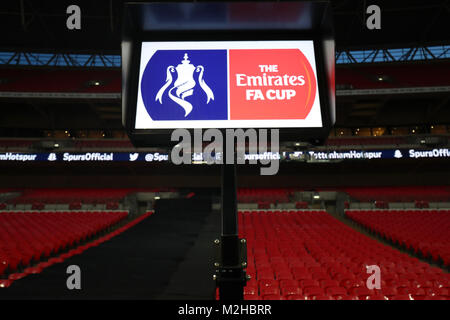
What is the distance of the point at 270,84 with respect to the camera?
47.7 inches

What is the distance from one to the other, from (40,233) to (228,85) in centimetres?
892

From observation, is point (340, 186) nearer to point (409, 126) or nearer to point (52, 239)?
point (409, 126)

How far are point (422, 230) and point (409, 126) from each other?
46.6ft

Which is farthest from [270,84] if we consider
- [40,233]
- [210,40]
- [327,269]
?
[40,233]

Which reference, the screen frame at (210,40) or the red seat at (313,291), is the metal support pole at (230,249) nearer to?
the screen frame at (210,40)

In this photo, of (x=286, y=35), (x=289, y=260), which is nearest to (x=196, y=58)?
(x=286, y=35)

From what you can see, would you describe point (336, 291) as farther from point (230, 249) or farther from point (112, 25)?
point (112, 25)

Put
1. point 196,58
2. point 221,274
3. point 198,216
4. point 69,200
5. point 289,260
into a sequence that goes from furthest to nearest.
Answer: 1. point 69,200
2. point 198,216
3. point 289,260
4. point 196,58
5. point 221,274

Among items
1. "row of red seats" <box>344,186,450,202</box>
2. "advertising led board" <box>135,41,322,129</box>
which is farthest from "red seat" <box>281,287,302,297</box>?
"row of red seats" <box>344,186,450,202</box>

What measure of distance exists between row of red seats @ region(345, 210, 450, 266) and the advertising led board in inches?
274

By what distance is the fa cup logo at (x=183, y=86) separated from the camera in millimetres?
1178

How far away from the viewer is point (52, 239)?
7.37 m

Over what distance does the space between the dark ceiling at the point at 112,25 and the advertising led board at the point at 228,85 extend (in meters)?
15.5

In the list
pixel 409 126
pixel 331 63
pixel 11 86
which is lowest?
pixel 331 63
